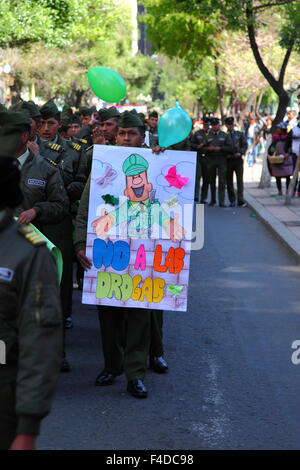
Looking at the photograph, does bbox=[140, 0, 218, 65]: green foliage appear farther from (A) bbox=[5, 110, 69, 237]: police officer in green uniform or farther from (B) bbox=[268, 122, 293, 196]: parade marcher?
(A) bbox=[5, 110, 69, 237]: police officer in green uniform

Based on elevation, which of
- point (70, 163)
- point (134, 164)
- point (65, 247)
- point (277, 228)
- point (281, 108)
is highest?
point (134, 164)

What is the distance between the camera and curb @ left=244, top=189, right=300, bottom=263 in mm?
12816

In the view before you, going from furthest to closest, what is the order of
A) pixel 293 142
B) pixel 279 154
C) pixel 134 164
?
1. pixel 279 154
2. pixel 293 142
3. pixel 134 164

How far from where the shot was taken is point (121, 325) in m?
6.28

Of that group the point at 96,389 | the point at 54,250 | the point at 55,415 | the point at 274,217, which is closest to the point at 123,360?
the point at 96,389

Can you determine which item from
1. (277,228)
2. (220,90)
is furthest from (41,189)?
(220,90)

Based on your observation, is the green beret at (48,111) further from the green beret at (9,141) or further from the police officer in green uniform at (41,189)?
the green beret at (9,141)

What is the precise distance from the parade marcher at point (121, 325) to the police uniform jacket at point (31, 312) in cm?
315

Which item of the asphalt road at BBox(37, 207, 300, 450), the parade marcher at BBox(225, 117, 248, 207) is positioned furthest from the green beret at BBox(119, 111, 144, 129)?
the parade marcher at BBox(225, 117, 248, 207)

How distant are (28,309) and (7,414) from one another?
16.8 inches

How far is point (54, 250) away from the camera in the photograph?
433 centimetres

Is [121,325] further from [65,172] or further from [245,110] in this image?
[245,110]

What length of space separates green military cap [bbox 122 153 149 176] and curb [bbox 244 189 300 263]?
20.8ft
